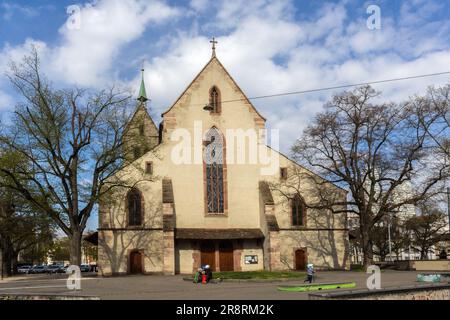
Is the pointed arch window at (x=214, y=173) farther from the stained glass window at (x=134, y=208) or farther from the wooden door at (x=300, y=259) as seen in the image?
the wooden door at (x=300, y=259)

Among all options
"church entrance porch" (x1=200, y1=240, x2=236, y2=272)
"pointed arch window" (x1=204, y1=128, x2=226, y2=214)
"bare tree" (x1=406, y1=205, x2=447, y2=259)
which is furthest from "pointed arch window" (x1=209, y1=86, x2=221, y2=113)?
"bare tree" (x1=406, y1=205, x2=447, y2=259)

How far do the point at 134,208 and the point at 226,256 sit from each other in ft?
27.9

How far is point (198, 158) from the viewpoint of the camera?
42.9 m

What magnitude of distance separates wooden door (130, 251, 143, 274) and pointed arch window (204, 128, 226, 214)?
6.71m

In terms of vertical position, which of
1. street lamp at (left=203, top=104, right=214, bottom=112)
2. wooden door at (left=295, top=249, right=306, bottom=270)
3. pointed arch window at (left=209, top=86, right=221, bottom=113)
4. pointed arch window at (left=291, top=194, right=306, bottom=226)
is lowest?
wooden door at (left=295, top=249, right=306, bottom=270)

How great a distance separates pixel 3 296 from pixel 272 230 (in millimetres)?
24191

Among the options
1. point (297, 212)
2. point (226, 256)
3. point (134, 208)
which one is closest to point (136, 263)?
point (134, 208)

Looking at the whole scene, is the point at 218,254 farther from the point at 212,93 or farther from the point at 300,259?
the point at 212,93

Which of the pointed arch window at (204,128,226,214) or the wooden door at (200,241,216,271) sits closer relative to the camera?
the wooden door at (200,241,216,271)

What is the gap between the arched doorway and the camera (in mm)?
40000

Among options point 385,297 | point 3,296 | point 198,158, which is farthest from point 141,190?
point 385,297

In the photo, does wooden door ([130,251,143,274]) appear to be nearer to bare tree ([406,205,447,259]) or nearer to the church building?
the church building

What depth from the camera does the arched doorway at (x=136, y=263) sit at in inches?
1575

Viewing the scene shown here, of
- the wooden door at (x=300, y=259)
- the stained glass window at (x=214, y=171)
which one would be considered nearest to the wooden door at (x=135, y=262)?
the stained glass window at (x=214, y=171)
